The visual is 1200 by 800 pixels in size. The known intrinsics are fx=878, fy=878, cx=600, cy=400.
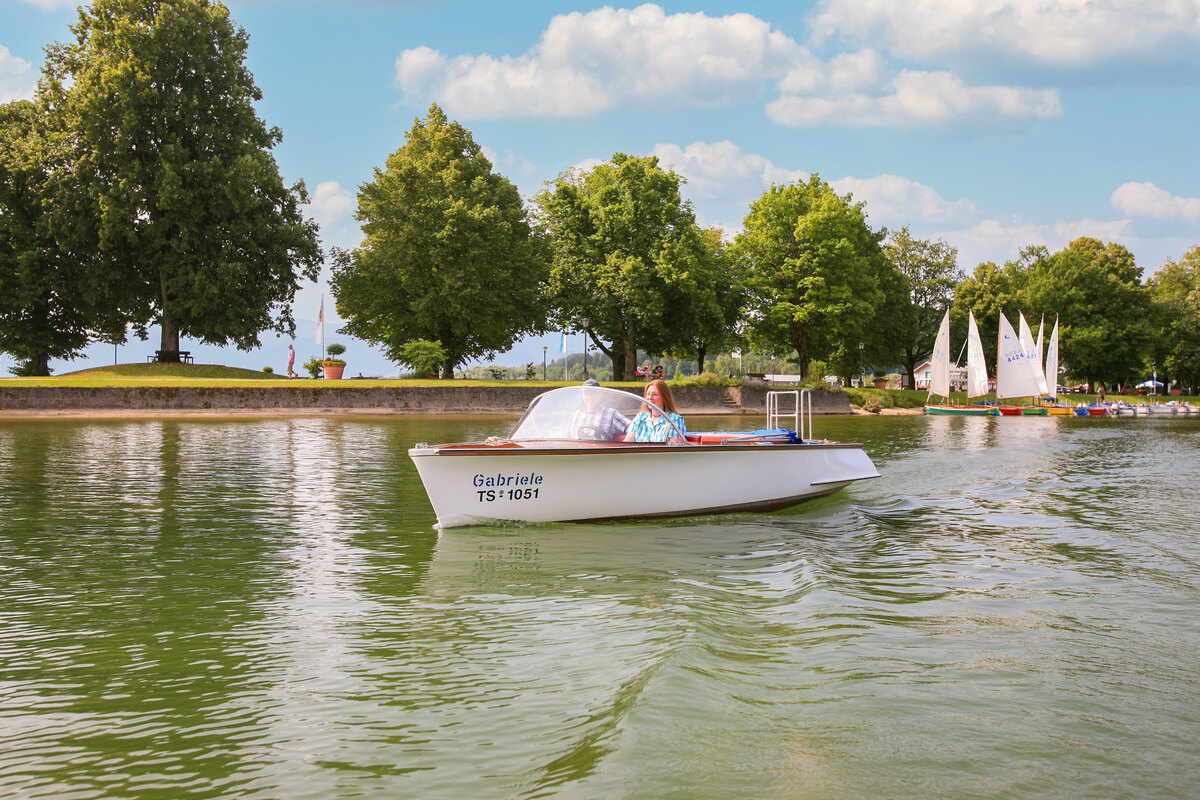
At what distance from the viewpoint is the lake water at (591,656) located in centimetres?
401

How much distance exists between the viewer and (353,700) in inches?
190

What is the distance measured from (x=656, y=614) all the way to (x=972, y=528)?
669 centimetres

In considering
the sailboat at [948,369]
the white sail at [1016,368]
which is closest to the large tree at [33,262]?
the sailboat at [948,369]

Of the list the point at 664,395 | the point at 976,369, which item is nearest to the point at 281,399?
the point at 664,395

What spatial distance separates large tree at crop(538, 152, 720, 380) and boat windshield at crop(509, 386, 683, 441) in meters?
42.2

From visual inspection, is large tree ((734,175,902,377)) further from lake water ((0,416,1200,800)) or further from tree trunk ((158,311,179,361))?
lake water ((0,416,1200,800))

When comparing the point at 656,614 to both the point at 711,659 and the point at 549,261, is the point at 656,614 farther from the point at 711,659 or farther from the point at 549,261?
the point at 549,261

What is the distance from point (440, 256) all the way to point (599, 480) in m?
40.8

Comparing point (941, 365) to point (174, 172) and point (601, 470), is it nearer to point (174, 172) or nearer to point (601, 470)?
point (174, 172)

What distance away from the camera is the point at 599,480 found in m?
10.6

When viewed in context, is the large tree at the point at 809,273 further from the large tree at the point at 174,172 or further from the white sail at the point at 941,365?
the large tree at the point at 174,172

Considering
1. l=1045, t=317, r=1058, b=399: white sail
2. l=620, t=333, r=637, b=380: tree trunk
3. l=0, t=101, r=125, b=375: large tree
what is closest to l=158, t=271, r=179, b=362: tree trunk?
l=0, t=101, r=125, b=375: large tree

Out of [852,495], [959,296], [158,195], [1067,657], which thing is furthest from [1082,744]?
[959,296]

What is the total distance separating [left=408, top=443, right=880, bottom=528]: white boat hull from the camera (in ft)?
33.1
